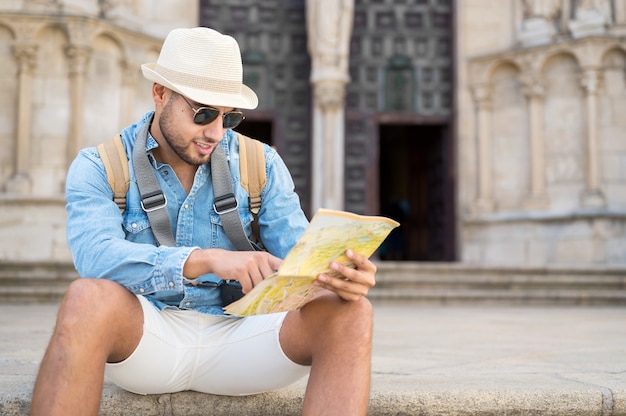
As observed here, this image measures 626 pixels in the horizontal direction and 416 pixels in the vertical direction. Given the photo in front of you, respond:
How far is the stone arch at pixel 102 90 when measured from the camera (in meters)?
9.68

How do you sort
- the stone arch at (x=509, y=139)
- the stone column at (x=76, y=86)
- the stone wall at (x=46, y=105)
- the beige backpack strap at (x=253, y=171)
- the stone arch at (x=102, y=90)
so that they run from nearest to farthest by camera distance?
the beige backpack strap at (x=253, y=171), the stone wall at (x=46, y=105), the stone column at (x=76, y=86), the stone arch at (x=102, y=90), the stone arch at (x=509, y=139)

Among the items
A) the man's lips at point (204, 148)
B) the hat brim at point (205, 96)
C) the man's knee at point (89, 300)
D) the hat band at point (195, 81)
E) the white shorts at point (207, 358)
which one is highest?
the hat band at point (195, 81)

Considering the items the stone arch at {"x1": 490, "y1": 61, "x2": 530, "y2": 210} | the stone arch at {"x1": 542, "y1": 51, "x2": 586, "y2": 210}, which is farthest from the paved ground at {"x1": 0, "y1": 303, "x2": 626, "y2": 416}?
the stone arch at {"x1": 490, "y1": 61, "x2": 530, "y2": 210}

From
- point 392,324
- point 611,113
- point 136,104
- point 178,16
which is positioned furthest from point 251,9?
point 392,324

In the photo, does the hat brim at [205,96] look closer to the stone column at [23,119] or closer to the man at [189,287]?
the man at [189,287]

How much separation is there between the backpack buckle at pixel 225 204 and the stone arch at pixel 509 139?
28.4 ft

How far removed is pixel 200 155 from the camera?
2.29 metres

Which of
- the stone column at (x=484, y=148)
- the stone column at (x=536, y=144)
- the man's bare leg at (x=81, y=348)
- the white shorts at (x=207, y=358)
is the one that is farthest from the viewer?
the stone column at (x=484, y=148)

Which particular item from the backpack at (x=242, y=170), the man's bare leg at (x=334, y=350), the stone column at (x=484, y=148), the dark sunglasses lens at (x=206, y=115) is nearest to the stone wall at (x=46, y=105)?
the stone column at (x=484, y=148)

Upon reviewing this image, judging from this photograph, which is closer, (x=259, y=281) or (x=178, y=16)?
(x=259, y=281)

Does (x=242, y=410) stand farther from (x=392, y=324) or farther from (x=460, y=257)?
(x=460, y=257)

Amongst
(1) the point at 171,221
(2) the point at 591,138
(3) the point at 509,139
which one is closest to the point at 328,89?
(3) the point at 509,139

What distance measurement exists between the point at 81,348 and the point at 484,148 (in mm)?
9370

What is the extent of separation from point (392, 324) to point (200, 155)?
12.1 feet
